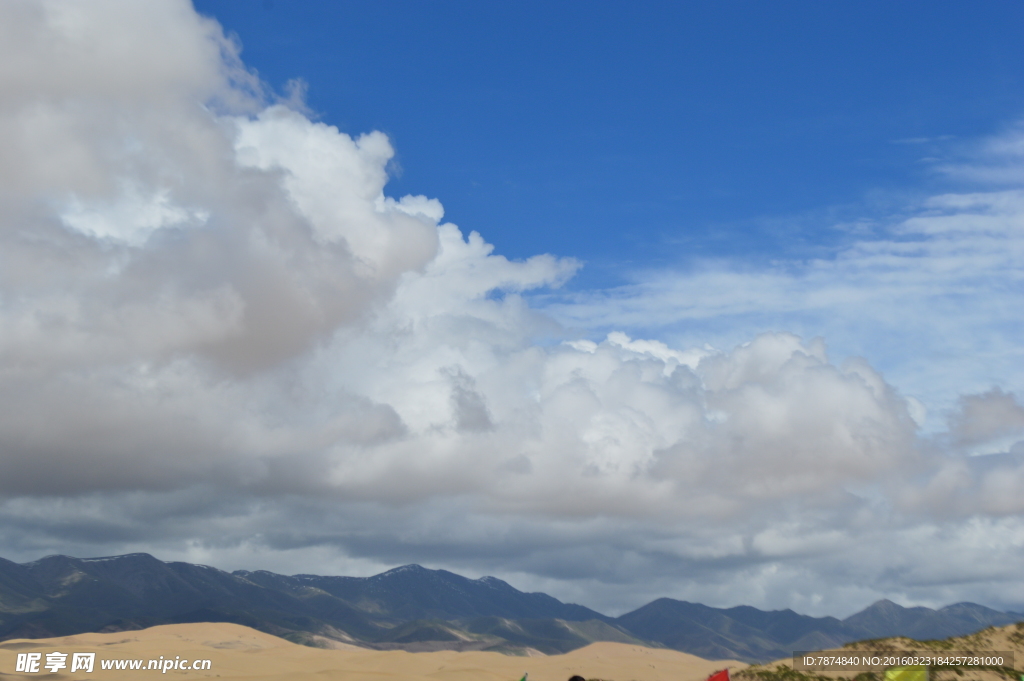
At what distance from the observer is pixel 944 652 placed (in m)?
55.9

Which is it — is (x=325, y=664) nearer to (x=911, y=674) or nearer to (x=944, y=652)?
(x=944, y=652)

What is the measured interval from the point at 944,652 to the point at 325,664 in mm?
119390

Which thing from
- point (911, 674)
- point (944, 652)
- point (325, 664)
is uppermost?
point (325, 664)

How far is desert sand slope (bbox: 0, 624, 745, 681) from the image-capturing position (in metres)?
130

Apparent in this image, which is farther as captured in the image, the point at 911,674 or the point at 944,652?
the point at 944,652

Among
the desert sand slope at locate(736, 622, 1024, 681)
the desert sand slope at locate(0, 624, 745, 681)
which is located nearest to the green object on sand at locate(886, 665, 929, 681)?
the desert sand slope at locate(736, 622, 1024, 681)

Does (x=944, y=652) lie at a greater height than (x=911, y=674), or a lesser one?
greater

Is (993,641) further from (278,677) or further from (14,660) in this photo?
(14,660)

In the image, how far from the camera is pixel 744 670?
2154 inches

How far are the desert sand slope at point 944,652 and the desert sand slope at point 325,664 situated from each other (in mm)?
63849

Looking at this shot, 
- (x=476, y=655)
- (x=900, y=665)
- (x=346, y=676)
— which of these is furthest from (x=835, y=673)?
(x=476, y=655)

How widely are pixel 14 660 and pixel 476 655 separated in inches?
3475

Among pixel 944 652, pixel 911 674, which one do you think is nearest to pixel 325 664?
pixel 944 652

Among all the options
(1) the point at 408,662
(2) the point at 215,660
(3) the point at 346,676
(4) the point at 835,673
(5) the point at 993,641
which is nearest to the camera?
(4) the point at 835,673
